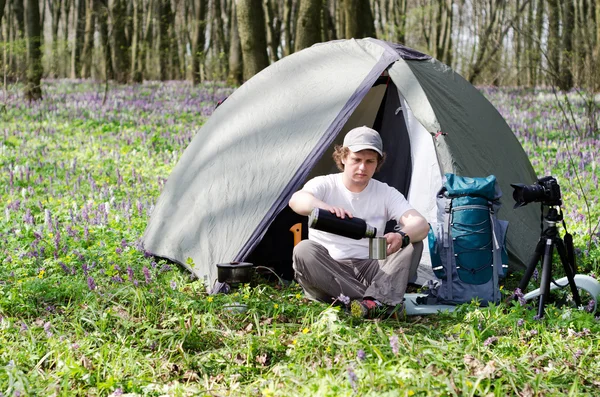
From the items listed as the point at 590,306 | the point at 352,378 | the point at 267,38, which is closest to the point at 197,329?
the point at 352,378

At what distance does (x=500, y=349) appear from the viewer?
12.9ft

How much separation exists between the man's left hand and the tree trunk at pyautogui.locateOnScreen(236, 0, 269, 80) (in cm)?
962

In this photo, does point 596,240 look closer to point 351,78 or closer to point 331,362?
point 351,78

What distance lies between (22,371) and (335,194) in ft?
7.96

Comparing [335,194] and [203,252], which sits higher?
[335,194]

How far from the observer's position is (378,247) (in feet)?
14.8

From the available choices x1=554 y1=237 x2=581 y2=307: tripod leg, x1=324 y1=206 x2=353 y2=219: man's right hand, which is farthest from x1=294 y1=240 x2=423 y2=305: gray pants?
x1=554 y1=237 x2=581 y2=307: tripod leg

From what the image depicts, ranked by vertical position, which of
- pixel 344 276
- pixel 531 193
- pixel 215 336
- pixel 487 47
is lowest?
pixel 215 336

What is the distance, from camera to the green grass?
351cm

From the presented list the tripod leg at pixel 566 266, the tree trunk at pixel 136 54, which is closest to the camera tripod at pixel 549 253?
the tripod leg at pixel 566 266

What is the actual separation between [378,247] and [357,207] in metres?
0.60

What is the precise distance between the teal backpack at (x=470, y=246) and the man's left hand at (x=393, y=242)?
565 mm

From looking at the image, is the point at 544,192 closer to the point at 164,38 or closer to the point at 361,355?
the point at 361,355

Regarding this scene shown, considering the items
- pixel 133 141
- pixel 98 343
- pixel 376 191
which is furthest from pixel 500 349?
pixel 133 141
